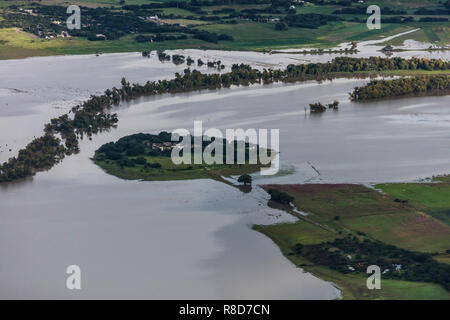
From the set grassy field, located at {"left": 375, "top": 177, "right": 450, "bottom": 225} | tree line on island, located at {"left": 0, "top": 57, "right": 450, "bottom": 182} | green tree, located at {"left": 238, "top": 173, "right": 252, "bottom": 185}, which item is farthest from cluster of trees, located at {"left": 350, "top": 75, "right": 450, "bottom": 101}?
green tree, located at {"left": 238, "top": 173, "right": 252, "bottom": 185}

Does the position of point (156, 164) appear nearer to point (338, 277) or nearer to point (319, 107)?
point (338, 277)

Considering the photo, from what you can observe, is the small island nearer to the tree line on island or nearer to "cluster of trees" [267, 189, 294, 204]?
"cluster of trees" [267, 189, 294, 204]

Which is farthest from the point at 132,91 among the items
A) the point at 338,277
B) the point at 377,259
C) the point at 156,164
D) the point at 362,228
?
the point at 338,277

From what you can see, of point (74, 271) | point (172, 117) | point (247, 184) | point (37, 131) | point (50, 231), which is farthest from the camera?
point (172, 117)
